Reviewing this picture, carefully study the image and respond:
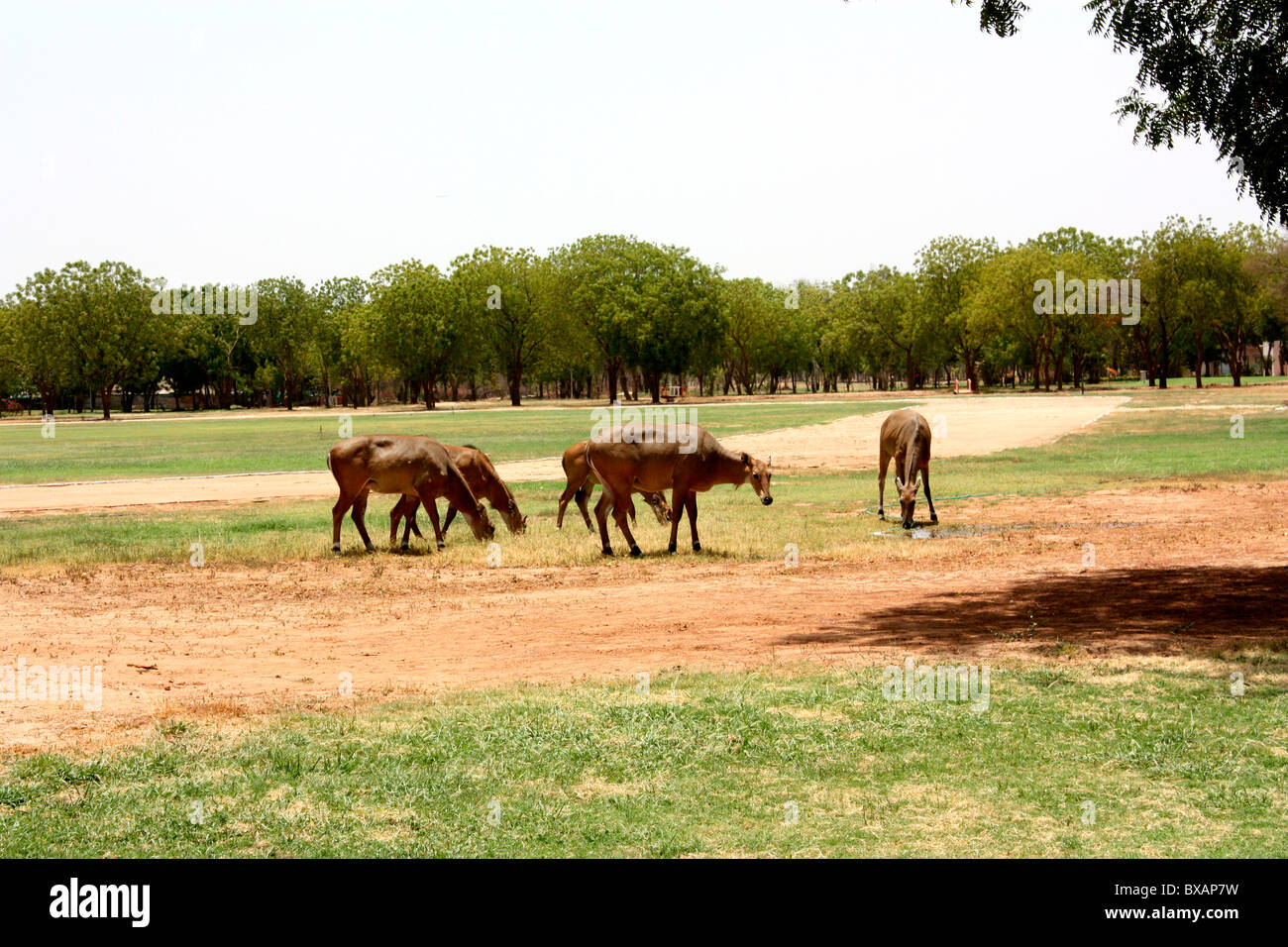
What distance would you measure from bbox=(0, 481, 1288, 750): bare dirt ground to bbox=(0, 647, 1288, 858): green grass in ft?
3.87

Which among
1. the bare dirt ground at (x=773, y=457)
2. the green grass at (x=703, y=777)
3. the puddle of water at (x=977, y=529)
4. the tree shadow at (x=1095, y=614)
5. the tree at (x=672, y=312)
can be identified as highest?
the tree at (x=672, y=312)

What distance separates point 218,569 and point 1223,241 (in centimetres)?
9751

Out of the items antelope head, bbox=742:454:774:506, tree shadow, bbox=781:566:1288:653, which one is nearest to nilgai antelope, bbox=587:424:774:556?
antelope head, bbox=742:454:774:506

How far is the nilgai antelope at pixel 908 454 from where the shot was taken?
23047 millimetres

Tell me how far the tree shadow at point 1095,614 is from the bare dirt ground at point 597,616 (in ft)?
0.16

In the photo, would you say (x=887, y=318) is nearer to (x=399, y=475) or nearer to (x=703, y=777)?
(x=399, y=475)

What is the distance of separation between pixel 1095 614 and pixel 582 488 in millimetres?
11648

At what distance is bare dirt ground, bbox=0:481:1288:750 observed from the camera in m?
12.1

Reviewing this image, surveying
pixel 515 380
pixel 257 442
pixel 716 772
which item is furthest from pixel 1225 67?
pixel 515 380

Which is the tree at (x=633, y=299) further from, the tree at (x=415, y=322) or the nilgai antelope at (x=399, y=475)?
the nilgai antelope at (x=399, y=475)

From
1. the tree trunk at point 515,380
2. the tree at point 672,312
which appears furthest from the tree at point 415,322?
the tree at point 672,312

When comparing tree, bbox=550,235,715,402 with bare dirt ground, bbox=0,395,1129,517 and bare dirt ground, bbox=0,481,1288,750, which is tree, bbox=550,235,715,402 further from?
bare dirt ground, bbox=0,481,1288,750

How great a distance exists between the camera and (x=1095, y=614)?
46.4 ft
